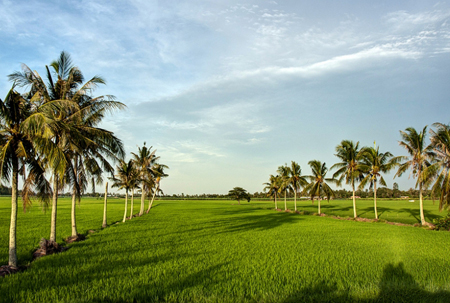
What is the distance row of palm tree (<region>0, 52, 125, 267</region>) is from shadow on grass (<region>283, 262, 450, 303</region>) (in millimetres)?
8628

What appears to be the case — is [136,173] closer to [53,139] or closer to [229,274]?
[53,139]

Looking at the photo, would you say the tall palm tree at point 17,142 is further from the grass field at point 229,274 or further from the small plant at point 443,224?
the small plant at point 443,224

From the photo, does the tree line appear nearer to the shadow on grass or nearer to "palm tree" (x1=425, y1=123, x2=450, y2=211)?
the shadow on grass

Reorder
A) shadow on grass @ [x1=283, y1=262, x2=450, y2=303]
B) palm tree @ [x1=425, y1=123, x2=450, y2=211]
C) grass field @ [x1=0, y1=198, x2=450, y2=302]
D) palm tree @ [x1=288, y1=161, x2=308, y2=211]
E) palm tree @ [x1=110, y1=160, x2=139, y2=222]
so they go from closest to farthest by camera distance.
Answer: shadow on grass @ [x1=283, y1=262, x2=450, y2=303] → grass field @ [x1=0, y1=198, x2=450, y2=302] → palm tree @ [x1=425, y1=123, x2=450, y2=211] → palm tree @ [x1=110, y1=160, x2=139, y2=222] → palm tree @ [x1=288, y1=161, x2=308, y2=211]

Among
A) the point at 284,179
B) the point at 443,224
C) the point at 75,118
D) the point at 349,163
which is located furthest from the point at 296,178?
the point at 75,118

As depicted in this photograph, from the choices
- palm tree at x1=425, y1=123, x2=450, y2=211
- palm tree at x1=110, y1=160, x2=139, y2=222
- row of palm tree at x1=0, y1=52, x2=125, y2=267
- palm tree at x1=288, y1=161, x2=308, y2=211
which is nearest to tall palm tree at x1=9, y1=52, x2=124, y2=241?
row of palm tree at x1=0, y1=52, x2=125, y2=267

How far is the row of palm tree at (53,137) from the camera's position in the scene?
339 inches

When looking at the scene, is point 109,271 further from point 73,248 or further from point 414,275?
point 414,275

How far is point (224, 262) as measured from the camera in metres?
10.2

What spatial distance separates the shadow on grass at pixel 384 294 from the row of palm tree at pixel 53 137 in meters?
8.63

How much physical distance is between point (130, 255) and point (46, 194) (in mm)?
4242

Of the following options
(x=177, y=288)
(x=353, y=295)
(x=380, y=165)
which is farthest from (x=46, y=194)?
(x=380, y=165)

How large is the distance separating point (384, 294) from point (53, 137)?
1371 cm

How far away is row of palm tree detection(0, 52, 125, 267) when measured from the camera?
8.62 metres
